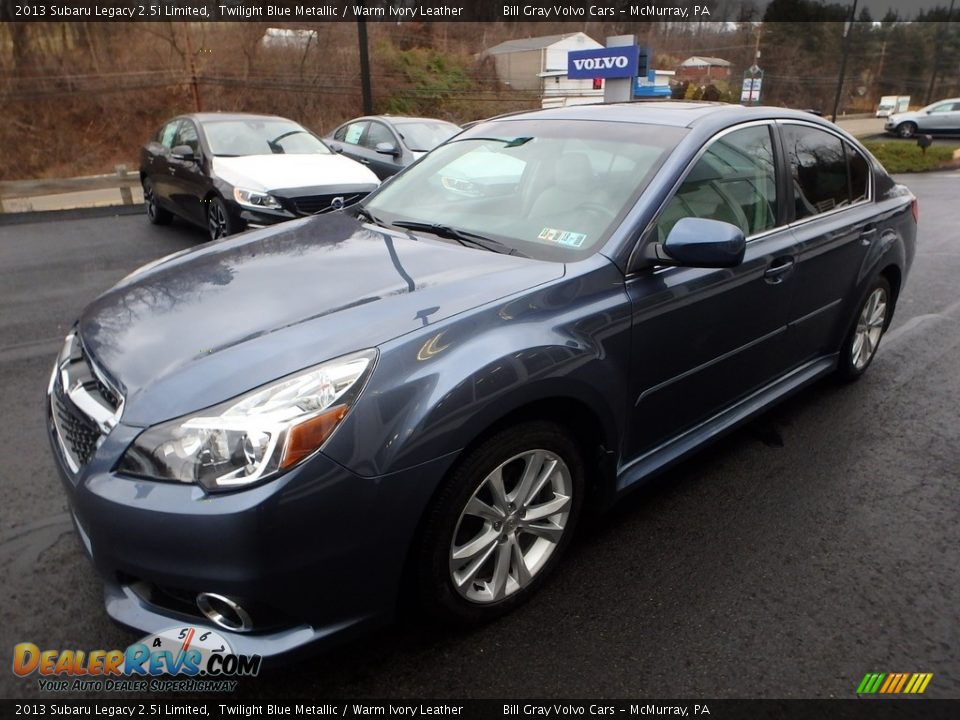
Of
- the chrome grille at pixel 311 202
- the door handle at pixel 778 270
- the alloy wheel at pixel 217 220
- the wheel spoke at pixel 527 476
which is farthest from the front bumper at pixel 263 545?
the alloy wheel at pixel 217 220

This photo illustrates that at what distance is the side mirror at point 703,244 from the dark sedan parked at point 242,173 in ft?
15.4

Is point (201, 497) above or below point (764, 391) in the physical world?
above

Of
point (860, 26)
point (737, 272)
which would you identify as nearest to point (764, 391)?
point (737, 272)

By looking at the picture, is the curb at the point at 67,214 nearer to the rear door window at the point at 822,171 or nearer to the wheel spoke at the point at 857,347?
the rear door window at the point at 822,171

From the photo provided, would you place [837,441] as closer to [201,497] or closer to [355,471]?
[355,471]

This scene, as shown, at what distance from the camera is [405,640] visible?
2.31 meters

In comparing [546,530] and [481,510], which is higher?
[481,510]

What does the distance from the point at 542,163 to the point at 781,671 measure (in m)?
2.19

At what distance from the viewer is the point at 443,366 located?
6.56ft

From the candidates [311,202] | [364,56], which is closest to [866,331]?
[311,202]

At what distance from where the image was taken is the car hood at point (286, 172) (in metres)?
7.15

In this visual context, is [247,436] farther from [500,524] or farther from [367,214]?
[367,214]

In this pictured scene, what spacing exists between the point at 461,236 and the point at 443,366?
1.00 metres

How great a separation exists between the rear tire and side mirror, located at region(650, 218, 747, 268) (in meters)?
8.79
